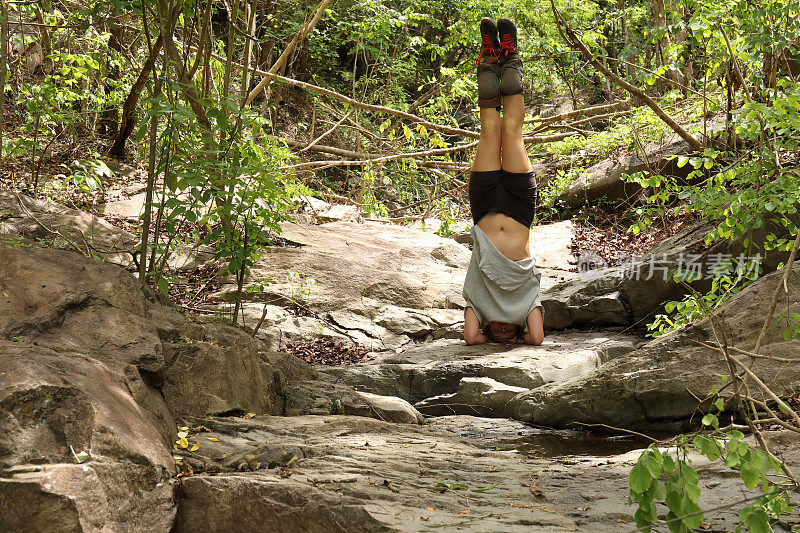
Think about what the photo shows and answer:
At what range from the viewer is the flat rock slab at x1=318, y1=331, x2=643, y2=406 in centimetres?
459

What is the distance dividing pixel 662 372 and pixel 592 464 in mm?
857

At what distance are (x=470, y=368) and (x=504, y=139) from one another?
2.04 meters

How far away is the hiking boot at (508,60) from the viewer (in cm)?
532

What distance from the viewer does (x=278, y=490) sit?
182 cm

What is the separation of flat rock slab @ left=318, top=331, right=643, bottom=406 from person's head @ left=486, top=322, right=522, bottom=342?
30cm

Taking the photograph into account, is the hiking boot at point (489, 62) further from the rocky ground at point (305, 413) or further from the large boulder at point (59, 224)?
the large boulder at point (59, 224)

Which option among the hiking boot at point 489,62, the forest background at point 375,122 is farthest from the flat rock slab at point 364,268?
the hiking boot at point 489,62

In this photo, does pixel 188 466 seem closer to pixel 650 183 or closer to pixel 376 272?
pixel 650 183

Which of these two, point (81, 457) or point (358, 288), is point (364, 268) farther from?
point (81, 457)

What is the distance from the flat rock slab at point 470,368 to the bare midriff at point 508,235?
0.87 m

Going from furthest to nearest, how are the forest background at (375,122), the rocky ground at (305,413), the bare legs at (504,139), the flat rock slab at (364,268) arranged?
1. the flat rock slab at (364,268)
2. the bare legs at (504,139)
3. the forest background at (375,122)
4. the rocky ground at (305,413)

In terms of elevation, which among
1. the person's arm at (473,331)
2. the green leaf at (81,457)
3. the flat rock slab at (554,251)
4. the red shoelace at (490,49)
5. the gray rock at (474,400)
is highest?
the red shoelace at (490,49)

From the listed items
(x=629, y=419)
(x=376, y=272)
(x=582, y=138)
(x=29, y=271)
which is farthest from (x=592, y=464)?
(x=582, y=138)

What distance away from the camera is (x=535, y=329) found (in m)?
5.45
